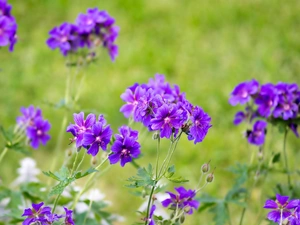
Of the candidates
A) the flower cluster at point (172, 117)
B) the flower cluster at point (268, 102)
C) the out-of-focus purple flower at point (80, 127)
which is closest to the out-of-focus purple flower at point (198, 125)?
the flower cluster at point (172, 117)

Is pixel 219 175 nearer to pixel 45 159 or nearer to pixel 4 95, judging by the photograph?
pixel 45 159

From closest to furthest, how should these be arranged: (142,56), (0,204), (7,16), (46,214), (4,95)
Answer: (46,214) < (7,16) < (0,204) < (4,95) < (142,56)

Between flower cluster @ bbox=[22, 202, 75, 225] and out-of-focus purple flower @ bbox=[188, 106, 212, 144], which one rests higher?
out-of-focus purple flower @ bbox=[188, 106, 212, 144]

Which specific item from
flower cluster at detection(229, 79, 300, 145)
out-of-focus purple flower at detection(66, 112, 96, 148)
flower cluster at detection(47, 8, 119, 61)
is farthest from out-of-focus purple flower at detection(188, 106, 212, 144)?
flower cluster at detection(47, 8, 119, 61)

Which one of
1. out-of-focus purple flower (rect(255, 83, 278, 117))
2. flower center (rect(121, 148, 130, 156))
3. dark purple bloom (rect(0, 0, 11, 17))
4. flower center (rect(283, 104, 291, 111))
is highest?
dark purple bloom (rect(0, 0, 11, 17))

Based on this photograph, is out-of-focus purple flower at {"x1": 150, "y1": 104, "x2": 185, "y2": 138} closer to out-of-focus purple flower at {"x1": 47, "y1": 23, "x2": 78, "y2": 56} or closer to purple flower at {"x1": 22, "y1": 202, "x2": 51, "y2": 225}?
purple flower at {"x1": 22, "y1": 202, "x2": 51, "y2": 225}

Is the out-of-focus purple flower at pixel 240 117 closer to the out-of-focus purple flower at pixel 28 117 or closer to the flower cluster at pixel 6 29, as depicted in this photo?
the out-of-focus purple flower at pixel 28 117

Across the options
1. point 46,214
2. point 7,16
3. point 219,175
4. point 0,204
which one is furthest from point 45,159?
point 46,214
